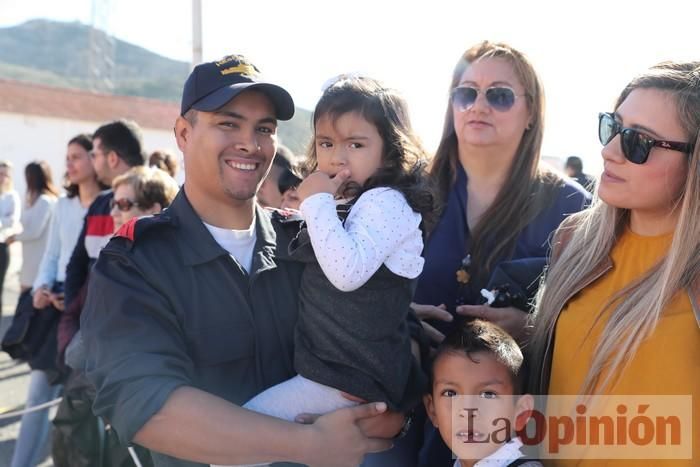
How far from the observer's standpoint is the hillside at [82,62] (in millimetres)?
49562

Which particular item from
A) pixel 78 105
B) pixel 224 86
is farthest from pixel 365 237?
pixel 78 105

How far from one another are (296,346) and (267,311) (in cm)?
15

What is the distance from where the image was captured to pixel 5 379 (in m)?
6.92

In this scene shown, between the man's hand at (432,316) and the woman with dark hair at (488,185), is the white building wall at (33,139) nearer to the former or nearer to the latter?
the woman with dark hair at (488,185)

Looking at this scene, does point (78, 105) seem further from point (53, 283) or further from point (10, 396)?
point (53, 283)

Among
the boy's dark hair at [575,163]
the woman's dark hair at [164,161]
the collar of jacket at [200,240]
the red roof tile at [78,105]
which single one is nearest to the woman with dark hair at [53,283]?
the woman's dark hair at [164,161]

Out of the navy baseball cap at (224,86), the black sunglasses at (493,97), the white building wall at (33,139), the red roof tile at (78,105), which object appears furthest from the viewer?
the red roof tile at (78,105)

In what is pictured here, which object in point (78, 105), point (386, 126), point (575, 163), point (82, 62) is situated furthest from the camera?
point (82, 62)

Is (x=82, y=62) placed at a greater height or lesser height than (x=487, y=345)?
greater

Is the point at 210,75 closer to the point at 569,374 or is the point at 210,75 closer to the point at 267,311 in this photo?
the point at 267,311

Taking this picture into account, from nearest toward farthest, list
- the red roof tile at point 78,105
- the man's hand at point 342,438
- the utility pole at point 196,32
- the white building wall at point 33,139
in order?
1. the man's hand at point 342,438
2. the utility pole at point 196,32
3. the white building wall at point 33,139
4. the red roof tile at point 78,105

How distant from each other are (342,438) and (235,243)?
2.38ft

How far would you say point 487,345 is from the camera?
7.22 ft

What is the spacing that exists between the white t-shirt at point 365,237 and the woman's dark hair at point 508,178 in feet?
2.58
